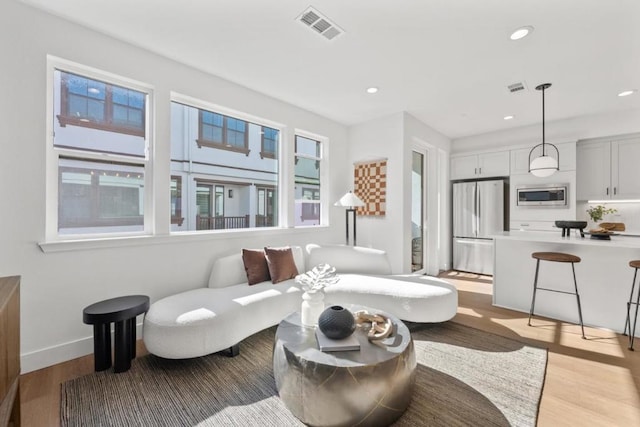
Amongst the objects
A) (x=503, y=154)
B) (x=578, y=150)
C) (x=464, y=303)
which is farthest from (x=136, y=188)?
(x=578, y=150)

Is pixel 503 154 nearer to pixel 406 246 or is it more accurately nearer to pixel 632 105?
pixel 632 105

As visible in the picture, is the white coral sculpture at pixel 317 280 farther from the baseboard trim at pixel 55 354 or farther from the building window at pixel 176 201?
the baseboard trim at pixel 55 354

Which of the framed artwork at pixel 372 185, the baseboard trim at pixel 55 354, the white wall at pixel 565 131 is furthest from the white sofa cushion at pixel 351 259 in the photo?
the white wall at pixel 565 131

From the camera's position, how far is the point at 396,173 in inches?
169

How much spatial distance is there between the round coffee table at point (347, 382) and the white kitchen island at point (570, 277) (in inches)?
102

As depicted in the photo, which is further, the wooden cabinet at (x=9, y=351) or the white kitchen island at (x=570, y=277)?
the white kitchen island at (x=570, y=277)

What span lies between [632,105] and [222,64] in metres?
5.53

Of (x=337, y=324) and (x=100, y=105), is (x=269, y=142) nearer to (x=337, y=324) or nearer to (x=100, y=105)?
(x=100, y=105)

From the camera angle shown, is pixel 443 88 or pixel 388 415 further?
pixel 443 88

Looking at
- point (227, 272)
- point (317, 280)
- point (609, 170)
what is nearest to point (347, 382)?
point (317, 280)

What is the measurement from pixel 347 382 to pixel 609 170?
545 cm

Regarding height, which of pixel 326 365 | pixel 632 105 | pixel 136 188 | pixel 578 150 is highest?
pixel 632 105

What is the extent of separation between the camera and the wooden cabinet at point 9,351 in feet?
3.90

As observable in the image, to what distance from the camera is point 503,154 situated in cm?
502
